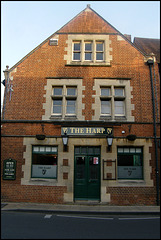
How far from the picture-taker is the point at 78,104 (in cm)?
1080

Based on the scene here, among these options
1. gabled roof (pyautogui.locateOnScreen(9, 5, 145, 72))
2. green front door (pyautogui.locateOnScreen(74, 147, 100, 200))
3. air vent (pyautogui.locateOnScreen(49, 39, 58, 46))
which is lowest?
green front door (pyautogui.locateOnScreen(74, 147, 100, 200))

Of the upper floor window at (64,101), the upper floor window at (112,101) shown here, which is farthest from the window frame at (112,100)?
the upper floor window at (64,101)

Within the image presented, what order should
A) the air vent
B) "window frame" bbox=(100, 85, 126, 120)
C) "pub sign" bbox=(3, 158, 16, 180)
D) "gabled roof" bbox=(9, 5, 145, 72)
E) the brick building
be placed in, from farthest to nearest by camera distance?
"gabled roof" bbox=(9, 5, 145, 72), the air vent, "window frame" bbox=(100, 85, 126, 120), "pub sign" bbox=(3, 158, 16, 180), the brick building

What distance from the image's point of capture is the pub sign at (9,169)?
10156mm

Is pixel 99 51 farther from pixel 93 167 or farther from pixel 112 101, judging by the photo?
pixel 93 167

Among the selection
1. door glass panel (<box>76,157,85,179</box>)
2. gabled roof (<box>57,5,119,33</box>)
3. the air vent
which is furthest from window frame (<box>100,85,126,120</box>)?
the air vent

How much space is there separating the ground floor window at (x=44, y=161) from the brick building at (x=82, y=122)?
0.05m

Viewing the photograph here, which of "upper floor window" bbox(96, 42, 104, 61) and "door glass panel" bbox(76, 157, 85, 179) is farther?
"upper floor window" bbox(96, 42, 104, 61)

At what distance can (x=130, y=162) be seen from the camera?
10391mm

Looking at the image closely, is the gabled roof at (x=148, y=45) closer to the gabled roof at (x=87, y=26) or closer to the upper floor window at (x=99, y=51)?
the gabled roof at (x=87, y=26)

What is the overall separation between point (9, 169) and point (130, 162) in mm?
6455

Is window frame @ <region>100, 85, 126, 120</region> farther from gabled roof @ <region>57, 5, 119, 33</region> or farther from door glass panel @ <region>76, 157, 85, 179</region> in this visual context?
gabled roof @ <region>57, 5, 119, 33</region>

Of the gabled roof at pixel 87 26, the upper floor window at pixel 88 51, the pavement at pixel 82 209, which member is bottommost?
the pavement at pixel 82 209

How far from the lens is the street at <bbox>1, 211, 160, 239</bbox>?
557 centimetres
